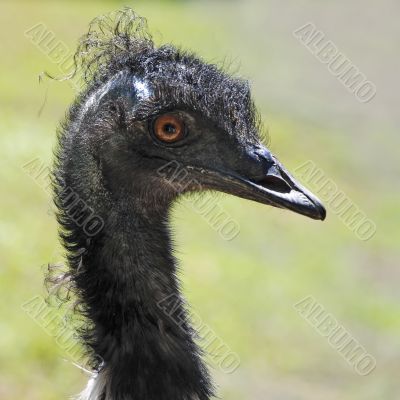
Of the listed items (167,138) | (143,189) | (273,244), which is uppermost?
(273,244)

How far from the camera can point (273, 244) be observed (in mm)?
11867

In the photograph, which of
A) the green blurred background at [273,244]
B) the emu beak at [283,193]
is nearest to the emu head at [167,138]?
the emu beak at [283,193]

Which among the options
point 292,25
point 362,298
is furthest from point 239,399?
point 292,25

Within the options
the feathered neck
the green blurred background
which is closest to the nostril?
the feathered neck

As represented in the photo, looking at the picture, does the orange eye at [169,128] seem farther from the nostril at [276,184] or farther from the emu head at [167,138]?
the nostril at [276,184]

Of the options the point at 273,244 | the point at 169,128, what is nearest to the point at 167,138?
the point at 169,128

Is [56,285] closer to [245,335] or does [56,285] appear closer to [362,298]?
[245,335]

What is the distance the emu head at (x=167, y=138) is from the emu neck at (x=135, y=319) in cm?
16

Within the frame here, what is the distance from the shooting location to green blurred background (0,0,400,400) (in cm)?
826

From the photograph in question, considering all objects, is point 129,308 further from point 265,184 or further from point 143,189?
point 265,184

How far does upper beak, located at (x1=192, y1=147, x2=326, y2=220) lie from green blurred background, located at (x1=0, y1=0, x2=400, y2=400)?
2.12 feet

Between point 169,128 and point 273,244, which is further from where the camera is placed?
point 273,244

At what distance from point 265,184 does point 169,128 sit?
46 cm

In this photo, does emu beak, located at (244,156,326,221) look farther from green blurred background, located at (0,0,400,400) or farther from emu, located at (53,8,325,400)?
green blurred background, located at (0,0,400,400)
